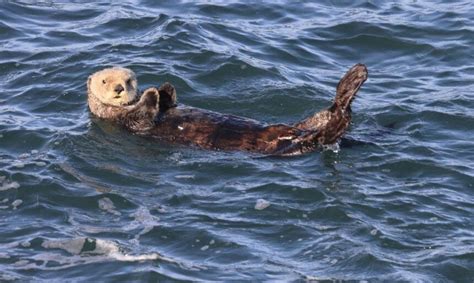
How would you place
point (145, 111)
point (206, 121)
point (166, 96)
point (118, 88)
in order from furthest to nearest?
point (118, 88) → point (166, 96) → point (145, 111) → point (206, 121)

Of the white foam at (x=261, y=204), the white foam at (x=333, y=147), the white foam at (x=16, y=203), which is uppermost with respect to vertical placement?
the white foam at (x=333, y=147)

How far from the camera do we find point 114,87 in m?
10.2

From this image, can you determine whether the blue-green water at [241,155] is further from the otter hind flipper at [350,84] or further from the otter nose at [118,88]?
the otter hind flipper at [350,84]

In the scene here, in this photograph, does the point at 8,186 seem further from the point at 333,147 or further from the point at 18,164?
the point at 333,147

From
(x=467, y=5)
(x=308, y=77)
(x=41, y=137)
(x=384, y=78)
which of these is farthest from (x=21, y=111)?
(x=467, y=5)

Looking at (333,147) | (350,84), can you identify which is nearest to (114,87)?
(333,147)

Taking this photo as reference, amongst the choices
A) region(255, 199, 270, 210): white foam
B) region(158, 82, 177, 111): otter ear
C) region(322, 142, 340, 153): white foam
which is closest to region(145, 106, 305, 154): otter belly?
region(158, 82, 177, 111): otter ear

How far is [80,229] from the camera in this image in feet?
26.5

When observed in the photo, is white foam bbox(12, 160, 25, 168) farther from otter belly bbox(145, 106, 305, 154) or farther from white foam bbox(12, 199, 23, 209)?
otter belly bbox(145, 106, 305, 154)

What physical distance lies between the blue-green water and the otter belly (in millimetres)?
115

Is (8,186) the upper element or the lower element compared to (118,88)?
lower

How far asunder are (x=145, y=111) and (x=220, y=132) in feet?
2.61

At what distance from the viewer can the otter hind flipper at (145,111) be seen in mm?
9734

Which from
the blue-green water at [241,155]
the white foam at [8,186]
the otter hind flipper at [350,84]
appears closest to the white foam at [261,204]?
the blue-green water at [241,155]
